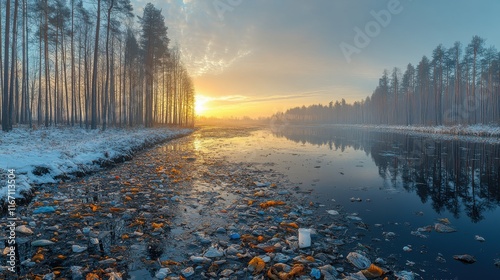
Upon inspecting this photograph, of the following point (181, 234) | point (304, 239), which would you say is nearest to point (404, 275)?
point (304, 239)

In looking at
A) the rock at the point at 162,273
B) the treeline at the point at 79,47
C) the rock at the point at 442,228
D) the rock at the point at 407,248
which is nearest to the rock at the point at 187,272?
the rock at the point at 162,273

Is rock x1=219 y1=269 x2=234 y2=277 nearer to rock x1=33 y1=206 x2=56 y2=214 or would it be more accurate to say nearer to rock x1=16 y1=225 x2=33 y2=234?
rock x1=16 y1=225 x2=33 y2=234

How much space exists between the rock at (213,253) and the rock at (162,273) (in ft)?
2.15

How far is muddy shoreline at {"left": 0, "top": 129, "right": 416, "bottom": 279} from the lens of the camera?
347cm

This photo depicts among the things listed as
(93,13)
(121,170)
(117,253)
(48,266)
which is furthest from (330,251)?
(93,13)

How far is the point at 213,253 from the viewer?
12.9 feet

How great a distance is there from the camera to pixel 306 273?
3.46 meters

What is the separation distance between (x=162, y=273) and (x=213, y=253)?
0.86m

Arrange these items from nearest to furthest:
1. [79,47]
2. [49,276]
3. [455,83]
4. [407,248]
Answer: [49,276] → [407,248] → [79,47] → [455,83]

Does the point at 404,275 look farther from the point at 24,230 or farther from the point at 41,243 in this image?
the point at 24,230

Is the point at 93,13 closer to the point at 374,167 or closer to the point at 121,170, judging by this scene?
the point at 121,170

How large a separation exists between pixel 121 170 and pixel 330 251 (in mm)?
9826

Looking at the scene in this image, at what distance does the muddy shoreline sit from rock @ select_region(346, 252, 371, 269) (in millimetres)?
55

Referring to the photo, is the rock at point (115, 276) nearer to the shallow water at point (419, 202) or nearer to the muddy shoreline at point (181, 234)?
the muddy shoreline at point (181, 234)
